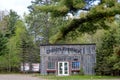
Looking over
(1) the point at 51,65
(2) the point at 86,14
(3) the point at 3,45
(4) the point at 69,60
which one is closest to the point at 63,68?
(4) the point at 69,60

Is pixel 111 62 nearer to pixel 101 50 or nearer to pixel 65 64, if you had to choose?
pixel 101 50

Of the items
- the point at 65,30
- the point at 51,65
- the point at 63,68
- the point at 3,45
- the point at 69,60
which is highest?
the point at 65,30

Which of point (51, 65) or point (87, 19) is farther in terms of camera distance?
point (51, 65)

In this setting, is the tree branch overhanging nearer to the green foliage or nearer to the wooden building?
the wooden building

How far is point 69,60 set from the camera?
33.8 meters

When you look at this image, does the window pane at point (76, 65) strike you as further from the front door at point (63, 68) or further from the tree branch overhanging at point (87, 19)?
the tree branch overhanging at point (87, 19)

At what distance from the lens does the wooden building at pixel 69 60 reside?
33625 mm

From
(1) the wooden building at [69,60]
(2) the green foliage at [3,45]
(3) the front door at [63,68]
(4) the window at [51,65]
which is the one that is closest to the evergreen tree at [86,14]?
(1) the wooden building at [69,60]

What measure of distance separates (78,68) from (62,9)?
93.7 ft

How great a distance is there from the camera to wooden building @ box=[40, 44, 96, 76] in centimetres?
3362

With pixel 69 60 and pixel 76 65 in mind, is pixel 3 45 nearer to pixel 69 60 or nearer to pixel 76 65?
pixel 69 60

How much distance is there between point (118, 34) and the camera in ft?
96.8

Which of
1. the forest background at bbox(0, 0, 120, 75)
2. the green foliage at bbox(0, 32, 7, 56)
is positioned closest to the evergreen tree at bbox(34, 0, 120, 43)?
A: the forest background at bbox(0, 0, 120, 75)

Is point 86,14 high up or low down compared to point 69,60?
up
